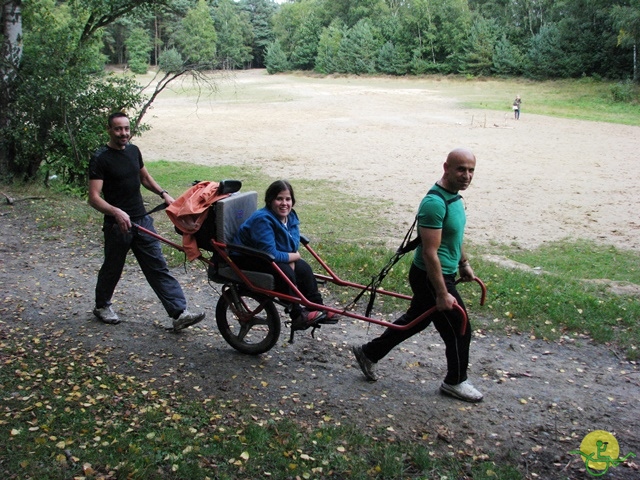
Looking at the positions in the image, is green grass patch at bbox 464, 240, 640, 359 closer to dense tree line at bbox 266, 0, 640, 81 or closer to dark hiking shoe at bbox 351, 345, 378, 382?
dark hiking shoe at bbox 351, 345, 378, 382

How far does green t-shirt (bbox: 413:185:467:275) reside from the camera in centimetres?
410

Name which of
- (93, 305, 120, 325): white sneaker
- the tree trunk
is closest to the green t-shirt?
(93, 305, 120, 325): white sneaker

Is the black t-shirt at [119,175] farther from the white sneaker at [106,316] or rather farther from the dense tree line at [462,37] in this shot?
the dense tree line at [462,37]

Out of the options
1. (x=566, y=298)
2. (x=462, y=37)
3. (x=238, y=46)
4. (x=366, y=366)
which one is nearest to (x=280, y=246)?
(x=366, y=366)

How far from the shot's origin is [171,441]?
378 centimetres

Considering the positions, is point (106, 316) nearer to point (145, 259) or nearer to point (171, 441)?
point (145, 259)

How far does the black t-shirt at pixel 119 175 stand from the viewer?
5.42 meters

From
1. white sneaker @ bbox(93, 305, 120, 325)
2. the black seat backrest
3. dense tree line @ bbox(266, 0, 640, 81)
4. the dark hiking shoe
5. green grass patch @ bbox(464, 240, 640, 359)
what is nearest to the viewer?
the dark hiking shoe

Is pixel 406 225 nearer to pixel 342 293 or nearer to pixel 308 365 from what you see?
pixel 342 293

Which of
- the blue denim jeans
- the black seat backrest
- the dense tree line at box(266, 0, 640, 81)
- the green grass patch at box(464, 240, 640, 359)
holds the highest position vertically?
the dense tree line at box(266, 0, 640, 81)

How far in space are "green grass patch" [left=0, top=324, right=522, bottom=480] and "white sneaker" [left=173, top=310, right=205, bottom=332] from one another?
107 cm

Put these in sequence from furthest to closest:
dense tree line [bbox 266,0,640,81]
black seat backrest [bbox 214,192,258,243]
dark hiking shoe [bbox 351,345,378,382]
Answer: dense tree line [bbox 266,0,640,81], black seat backrest [bbox 214,192,258,243], dark hiking shoe [bbox 351,345,378,382]

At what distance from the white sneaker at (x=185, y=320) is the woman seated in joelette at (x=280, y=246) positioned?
3.18 feet

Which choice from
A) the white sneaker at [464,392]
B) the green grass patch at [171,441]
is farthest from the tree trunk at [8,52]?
the white sneaker at [464,392]
